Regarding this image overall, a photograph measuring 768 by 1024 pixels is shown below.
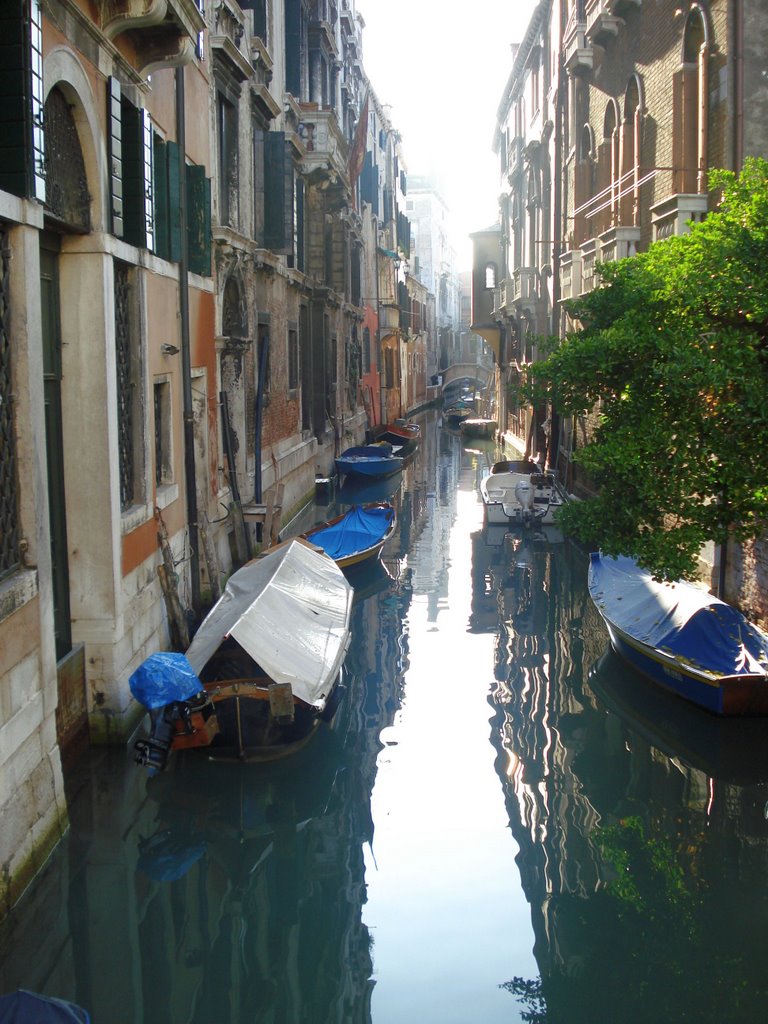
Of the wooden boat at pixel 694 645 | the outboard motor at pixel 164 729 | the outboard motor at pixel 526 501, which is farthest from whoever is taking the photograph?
the outboard motor at pixel 526 501

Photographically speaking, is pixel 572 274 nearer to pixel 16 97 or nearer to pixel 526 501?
pixel 526 501

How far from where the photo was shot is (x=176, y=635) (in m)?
10.2

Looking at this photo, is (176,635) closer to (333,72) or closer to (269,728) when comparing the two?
(269,728)

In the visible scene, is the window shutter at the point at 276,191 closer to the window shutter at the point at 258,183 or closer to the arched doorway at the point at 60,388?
the window shutter at the point at 258,183

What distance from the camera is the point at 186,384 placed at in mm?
11023

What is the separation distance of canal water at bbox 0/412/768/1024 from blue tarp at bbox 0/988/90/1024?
56.3 inches

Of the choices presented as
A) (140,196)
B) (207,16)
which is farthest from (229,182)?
(140,196)

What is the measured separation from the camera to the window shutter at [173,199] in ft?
32.4

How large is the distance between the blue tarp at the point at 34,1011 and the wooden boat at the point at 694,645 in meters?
6.12

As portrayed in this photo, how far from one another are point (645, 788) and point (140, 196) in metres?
6.11

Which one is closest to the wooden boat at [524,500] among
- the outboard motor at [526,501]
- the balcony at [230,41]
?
the outboard motor at [526,501]

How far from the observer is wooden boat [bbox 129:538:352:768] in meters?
7.59

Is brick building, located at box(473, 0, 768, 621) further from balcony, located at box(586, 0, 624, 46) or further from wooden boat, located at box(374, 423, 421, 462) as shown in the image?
wooden boat, located at box(374, 423, 421, 462)

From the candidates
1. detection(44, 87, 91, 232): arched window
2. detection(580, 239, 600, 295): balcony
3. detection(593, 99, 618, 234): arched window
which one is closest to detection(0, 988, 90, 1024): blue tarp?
detection(44, 87, 91, 232): arched window
